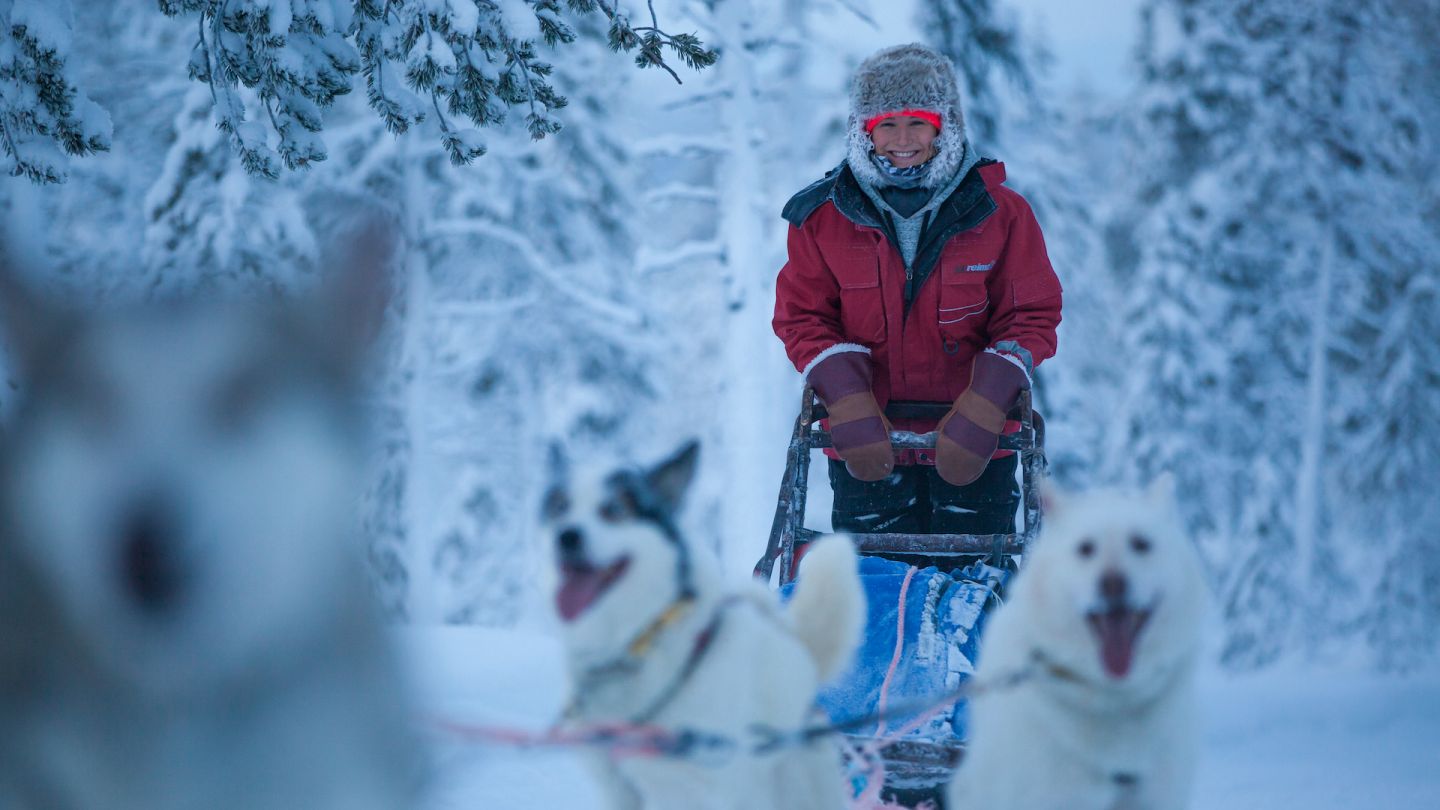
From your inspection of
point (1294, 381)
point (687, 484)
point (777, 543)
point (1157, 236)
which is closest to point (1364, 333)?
point (1294, 381)

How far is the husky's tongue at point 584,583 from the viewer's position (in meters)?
1.41

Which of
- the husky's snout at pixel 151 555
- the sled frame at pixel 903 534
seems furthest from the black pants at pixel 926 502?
the husky's snout at pixel 151 555

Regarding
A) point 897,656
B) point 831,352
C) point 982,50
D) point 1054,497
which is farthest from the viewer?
point 982,50

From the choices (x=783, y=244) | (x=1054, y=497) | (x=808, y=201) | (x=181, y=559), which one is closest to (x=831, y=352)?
(x=808, y=201)

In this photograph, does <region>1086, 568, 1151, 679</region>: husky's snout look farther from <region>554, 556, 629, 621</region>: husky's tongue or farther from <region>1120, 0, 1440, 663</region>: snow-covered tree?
<region>1120, 0, 1440, 663</region>: snow-covered tree

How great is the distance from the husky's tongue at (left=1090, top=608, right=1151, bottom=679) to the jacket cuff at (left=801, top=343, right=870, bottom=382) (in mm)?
1806

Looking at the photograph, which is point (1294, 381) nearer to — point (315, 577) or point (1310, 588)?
point (1310, 588)

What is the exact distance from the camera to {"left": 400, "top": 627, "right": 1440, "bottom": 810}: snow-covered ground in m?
4.51

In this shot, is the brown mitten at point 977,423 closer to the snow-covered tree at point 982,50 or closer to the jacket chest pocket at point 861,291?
the jacket chest pocket at point 861,291

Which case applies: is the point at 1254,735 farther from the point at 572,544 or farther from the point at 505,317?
the point at 505,317

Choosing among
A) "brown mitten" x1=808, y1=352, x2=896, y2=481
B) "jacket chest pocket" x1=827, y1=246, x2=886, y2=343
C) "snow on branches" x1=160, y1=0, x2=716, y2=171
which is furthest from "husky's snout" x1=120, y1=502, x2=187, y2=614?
"jacket chest pocket" x1=827, y1=246, x2=886, y2=343

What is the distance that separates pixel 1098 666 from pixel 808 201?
2.16m

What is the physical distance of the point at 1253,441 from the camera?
14.0 meters

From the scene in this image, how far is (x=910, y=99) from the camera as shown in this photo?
3.38 m
